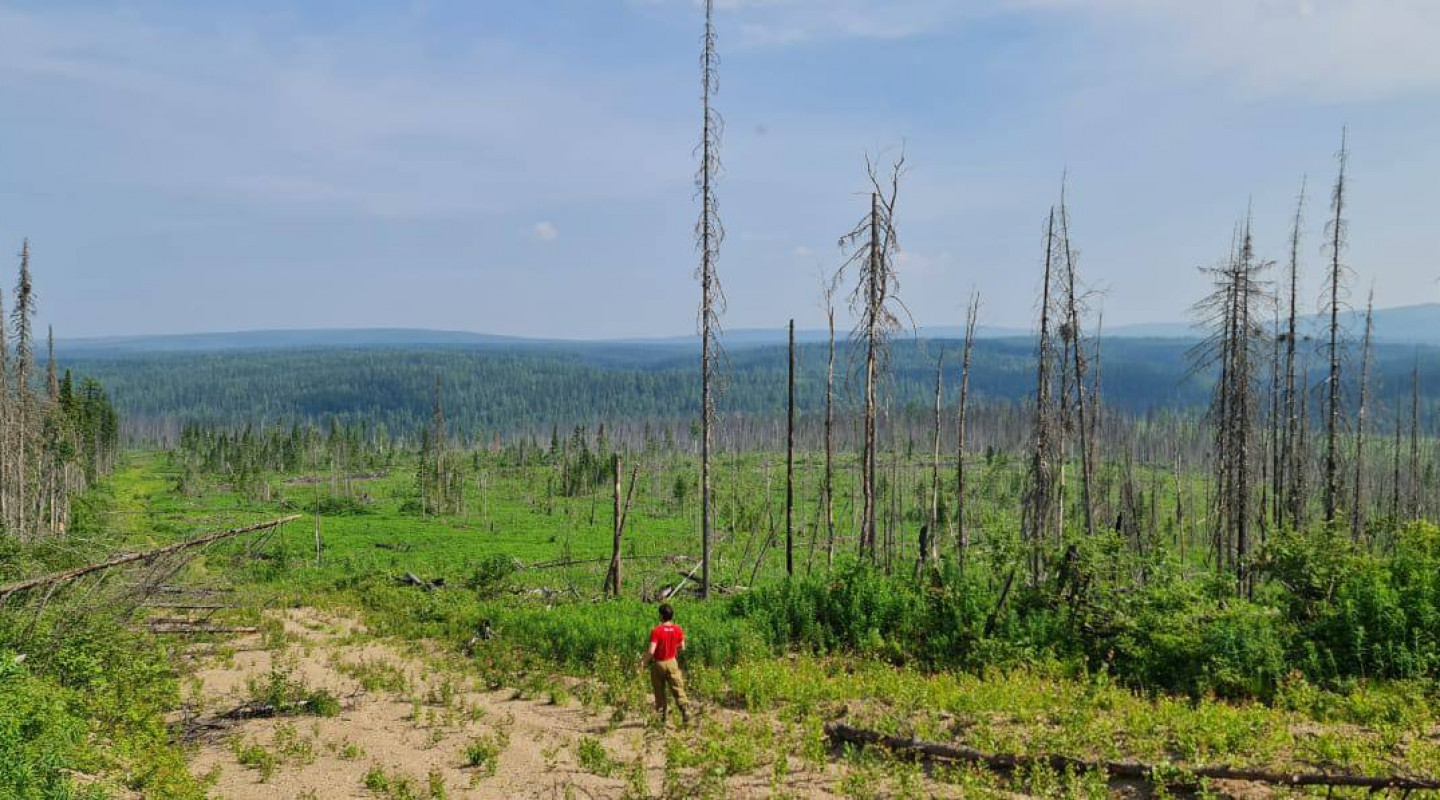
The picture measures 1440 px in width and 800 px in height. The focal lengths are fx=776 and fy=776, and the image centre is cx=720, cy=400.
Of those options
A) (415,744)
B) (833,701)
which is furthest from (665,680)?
(415,744)

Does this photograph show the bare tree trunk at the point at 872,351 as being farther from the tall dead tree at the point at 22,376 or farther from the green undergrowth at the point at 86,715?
the tall dead tree at the point at 22,376

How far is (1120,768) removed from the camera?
820 cm

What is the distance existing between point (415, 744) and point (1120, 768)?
8821 mm

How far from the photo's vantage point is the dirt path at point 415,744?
909 centimetres

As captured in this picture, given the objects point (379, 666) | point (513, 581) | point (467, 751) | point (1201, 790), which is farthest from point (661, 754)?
point (513, 581)

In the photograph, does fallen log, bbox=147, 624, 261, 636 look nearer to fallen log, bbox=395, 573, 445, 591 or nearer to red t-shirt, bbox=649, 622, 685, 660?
fallen log, bbox=395, 573, 445, 591

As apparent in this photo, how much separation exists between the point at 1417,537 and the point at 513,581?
2383cm

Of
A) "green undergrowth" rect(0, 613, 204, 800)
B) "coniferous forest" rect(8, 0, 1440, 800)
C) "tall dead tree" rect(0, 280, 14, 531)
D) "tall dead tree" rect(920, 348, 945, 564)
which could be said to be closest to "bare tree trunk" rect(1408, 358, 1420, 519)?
"coniferous forest" rect(8, 0, 1440, 800)

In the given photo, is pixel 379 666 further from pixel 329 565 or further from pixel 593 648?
pixel 329 565

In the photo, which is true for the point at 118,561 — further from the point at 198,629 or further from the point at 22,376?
the point at 22,376

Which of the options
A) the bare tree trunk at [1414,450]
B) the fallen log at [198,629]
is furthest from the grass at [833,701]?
the bare tree trunk at [1414,450]

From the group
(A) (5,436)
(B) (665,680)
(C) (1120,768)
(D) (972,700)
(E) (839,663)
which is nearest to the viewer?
(C) (1120,768)

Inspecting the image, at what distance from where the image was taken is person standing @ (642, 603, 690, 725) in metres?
10.7

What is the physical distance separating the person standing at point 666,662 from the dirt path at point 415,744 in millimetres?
467
